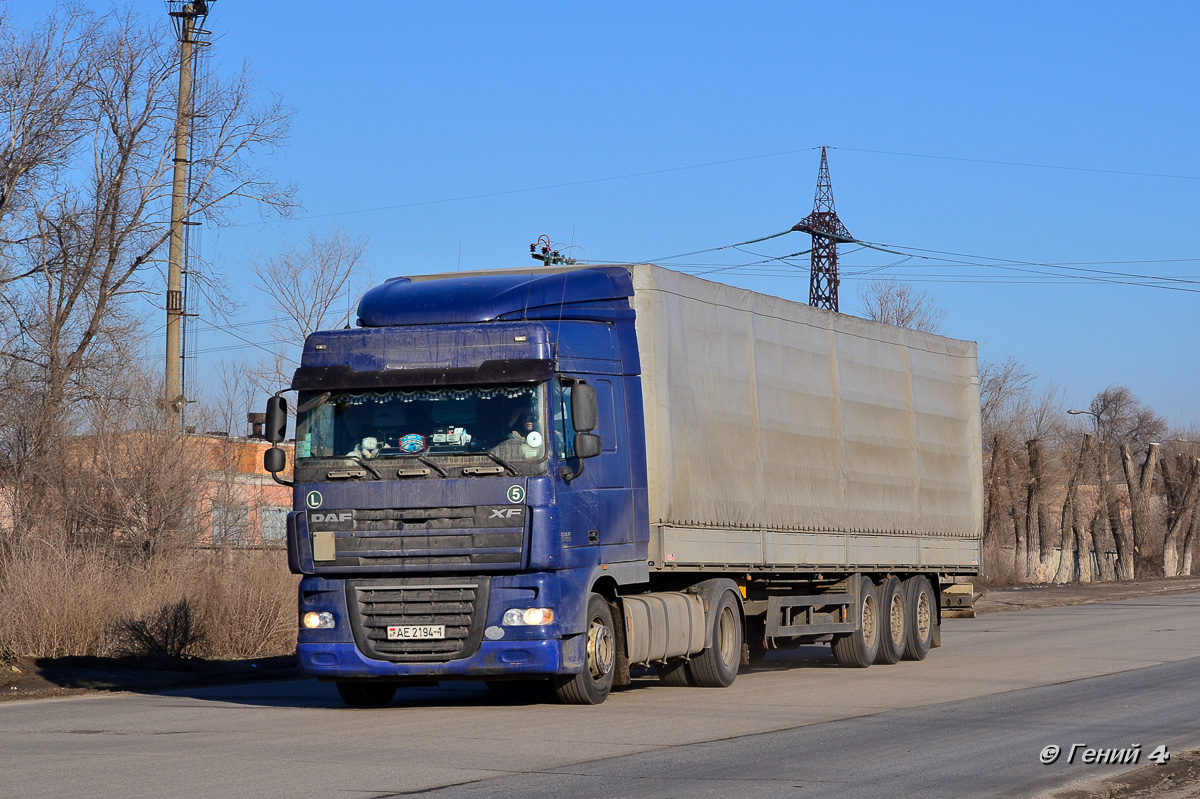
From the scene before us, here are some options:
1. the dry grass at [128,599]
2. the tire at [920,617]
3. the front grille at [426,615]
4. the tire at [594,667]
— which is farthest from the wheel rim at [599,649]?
the dry grass at [128,599]

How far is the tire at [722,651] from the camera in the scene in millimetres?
15648

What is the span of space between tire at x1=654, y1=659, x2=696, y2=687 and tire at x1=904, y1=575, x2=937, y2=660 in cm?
520

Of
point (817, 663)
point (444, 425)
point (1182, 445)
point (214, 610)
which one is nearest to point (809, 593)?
point (817, 663)

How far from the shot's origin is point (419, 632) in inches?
502

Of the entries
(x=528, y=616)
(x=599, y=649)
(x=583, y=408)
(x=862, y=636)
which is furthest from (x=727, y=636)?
(x=583, y=408)

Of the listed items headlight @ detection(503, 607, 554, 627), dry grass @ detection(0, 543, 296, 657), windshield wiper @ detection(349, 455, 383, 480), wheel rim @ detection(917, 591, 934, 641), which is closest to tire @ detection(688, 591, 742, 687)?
headlight @ detection(503, 607, 554, 627)

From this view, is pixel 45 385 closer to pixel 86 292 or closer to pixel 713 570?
pixel 86 292

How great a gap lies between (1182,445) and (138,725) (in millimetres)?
63392

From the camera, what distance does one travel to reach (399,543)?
12.8 m

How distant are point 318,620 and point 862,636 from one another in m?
8.32

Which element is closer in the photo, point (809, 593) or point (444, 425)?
point (444, 425)

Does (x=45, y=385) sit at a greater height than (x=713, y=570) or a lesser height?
greater

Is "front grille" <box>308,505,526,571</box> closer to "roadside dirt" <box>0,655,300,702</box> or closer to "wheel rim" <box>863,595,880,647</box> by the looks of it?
"roadside dirt" <box>0,655,300,702</box>

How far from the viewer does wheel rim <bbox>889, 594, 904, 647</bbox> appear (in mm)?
19859
